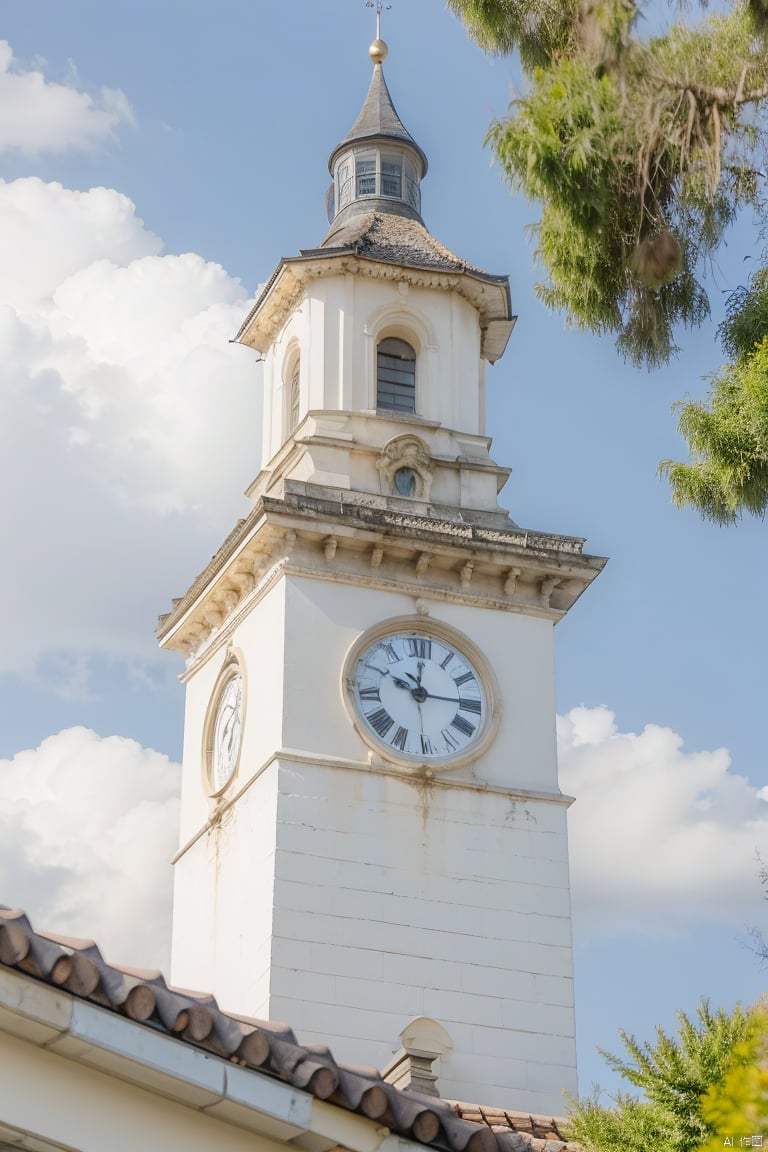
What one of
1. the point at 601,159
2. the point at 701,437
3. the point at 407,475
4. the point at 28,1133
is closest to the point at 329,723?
the point at 407,475

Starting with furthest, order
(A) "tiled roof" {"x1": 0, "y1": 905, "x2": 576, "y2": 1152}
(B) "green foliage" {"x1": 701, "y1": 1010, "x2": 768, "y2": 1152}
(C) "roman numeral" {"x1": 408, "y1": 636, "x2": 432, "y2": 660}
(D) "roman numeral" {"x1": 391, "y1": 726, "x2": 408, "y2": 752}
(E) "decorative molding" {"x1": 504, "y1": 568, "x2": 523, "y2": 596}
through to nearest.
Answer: (E) "decorative molding" {"x1": 504, "y1": 568, "x2": 523, "y2": 596} < (C) "roman numeral" {"x1": 408, "y1": 636, "x2": 432, "y2": 660} < (D) "roman numeral" {"x1": 391, "y1": 726, "x2": 408, "y2": 752} < (A) "tiled roof" {"x1": 0, "y1": 905, "x2": 576, "y2": 1152} < (B) "green foliage" {"x1": 701, "y1": 1010, "x2": 768, "y2": 1152}

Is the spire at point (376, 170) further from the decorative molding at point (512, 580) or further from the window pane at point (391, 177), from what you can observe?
the decorative molding at point (512, 580)

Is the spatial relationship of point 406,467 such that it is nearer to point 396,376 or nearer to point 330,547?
point 396,376

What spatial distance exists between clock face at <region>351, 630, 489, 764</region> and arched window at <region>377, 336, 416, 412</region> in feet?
13.5

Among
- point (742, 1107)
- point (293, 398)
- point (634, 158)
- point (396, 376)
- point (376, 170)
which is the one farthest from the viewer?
point (376, 170)

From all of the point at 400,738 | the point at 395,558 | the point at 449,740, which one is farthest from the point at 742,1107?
the point at 395,558

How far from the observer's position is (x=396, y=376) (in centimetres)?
3177

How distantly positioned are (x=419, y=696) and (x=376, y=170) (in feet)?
34.5

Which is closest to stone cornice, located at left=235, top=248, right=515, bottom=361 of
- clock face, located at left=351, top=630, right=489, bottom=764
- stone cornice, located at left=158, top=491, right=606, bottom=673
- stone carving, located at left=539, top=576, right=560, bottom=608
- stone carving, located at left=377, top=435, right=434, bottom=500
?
stone carving, located at left=377, top=435, right=434, bottom=500

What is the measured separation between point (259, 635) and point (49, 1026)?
1742cm

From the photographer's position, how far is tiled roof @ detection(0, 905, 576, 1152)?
1188cm

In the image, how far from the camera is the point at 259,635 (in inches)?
1147

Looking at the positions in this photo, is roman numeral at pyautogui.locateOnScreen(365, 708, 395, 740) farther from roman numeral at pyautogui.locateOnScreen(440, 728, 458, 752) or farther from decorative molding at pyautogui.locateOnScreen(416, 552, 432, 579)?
decorative molding at pyautogui.locateOnScreen(416, 552, 432, 579)

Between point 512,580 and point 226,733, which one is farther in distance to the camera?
point 226,733
